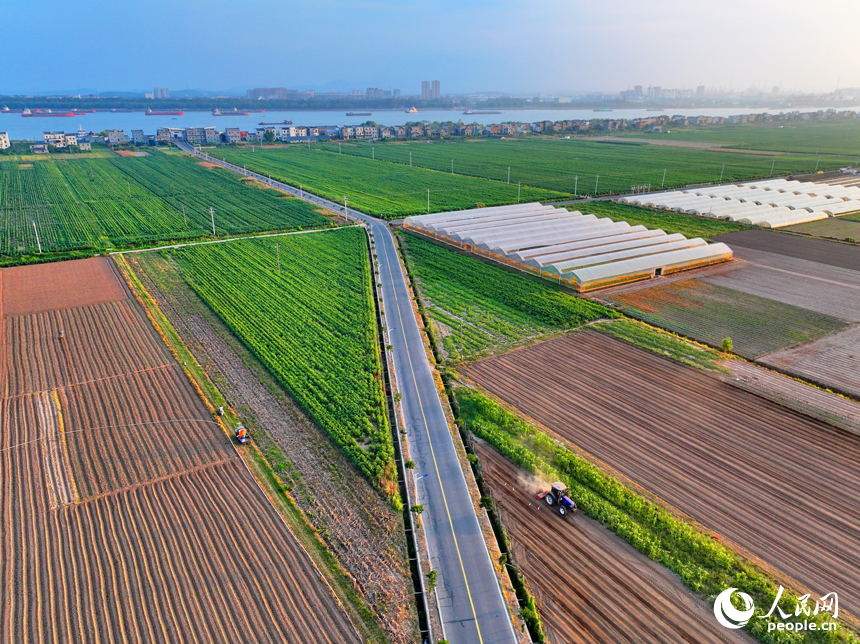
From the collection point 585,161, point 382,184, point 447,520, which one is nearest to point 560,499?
point 447,520

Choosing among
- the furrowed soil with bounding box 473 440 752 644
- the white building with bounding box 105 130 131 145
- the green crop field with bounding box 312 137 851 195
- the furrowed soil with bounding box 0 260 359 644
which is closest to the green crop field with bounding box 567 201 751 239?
the green crop field with bounding box 312 137 851 195

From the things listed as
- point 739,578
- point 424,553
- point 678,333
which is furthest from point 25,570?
point 678,333

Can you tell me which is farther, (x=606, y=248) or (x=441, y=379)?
(x=606, y=248)

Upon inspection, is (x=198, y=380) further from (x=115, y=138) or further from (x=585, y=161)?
(x=115, y=138)

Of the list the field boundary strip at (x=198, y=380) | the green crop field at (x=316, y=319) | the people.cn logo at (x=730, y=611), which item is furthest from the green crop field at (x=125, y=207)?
the people.cn logo at (x=730, y=611)

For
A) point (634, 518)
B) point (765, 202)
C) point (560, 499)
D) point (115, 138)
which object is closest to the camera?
point (634, 518)

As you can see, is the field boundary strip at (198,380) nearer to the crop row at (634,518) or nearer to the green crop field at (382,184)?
the crop row at (634,518)

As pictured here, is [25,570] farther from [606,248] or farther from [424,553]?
[606,248]
